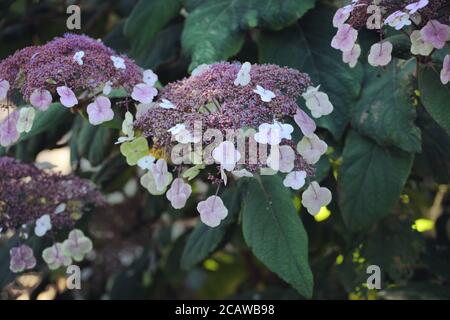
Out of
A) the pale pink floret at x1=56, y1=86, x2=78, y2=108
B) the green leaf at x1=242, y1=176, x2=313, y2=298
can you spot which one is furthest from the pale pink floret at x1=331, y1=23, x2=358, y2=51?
the pale pink floret at x1=56, y1=86, x2=78, y2=108

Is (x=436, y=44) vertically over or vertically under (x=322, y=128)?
over

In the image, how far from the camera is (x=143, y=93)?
105 centimetres

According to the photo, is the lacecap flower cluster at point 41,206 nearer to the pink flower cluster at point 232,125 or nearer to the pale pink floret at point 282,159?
the pink flower cluster at point 232,125

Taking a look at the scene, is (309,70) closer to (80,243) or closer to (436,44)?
(436,44)

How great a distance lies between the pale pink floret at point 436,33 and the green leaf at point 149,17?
0.54 meters

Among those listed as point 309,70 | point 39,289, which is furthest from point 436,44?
point 39,289

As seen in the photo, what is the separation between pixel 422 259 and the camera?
1507 millimetres

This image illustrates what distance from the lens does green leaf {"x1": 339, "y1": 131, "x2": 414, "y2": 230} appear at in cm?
123

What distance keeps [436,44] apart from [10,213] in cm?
62

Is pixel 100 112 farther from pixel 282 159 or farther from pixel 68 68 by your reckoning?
Result: pixel 282 159

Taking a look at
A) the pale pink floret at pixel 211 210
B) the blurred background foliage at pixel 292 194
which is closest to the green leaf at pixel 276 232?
the blurred background foliage at pixel 292 194

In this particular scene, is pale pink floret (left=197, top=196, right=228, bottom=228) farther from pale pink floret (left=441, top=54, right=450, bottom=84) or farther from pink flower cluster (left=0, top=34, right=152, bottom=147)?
pale pink floret (left=441, top=54, right=450, bottom=84)
